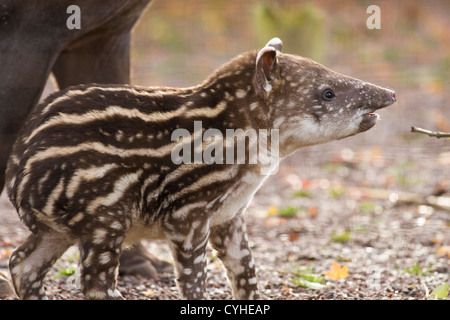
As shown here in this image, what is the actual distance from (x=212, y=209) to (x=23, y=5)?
1487 millimetres

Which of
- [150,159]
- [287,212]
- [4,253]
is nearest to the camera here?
[150,159]

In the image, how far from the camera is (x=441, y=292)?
4883 millimetres

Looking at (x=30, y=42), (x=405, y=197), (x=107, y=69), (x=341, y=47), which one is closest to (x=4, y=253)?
(x=107, y=69)

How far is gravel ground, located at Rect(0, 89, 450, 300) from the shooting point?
5387mm

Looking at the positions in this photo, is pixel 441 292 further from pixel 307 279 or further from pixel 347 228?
pixel 347 228

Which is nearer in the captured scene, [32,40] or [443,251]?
[32,40]

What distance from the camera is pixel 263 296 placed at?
17.0 ft

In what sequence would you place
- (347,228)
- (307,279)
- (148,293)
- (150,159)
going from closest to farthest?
1. (150,159)
2. (148,293)
3. (307,279)
4. (347,228)

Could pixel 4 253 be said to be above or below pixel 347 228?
above

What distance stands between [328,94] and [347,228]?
2.63 metres

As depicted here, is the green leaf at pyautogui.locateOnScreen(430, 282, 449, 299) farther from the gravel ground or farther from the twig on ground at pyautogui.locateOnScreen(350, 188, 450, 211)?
the twig on ground at pyautogui.locateOnScreen(350, 188, 450, 211)

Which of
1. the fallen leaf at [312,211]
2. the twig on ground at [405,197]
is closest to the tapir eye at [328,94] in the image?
the twig on ground at [405,197]

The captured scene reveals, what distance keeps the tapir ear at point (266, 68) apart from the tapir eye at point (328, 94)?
0.95 feet

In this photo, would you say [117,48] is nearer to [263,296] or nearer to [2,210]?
[263,296]
